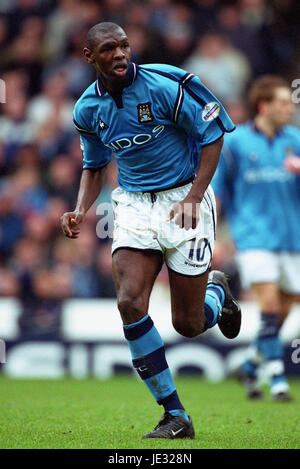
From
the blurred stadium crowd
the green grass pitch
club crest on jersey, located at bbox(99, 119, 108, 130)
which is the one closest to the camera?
the green grass pitch

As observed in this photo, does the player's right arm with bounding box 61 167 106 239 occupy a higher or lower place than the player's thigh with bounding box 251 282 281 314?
higher

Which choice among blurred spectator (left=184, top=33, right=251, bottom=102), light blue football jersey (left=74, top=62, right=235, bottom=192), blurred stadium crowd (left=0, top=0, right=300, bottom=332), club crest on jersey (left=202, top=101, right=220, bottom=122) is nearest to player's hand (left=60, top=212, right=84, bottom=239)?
light blue football jersey (left=74, top=62, right=235, bottom=192)

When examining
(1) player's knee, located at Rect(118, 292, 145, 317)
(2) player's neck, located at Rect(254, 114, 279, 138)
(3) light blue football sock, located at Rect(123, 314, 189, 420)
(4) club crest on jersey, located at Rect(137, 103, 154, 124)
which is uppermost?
(2) player's neck, located at Rect(254, 114, 279, 138)

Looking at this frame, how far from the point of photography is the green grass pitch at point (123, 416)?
4.48m

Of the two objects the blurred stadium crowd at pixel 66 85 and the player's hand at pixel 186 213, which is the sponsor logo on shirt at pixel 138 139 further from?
the blurred stadium crowd at pixel 66 85

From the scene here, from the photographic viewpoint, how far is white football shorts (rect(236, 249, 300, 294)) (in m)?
7.08

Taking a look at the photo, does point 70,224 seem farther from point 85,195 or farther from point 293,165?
point 293,165

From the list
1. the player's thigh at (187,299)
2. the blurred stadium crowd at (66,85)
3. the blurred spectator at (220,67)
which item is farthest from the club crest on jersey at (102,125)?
the blurred spectator at (220,67)

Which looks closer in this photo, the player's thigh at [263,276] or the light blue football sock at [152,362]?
the light blue football sock at [152,362]

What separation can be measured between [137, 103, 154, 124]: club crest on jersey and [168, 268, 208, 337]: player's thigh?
2.86 feet

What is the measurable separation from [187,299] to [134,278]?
45cm

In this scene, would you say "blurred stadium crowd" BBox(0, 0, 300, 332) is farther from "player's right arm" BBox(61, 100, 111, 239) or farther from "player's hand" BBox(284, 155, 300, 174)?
"player's right arm" BBox(61, 100, 111, 239)

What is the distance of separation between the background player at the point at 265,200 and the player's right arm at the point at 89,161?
2.06 meters
